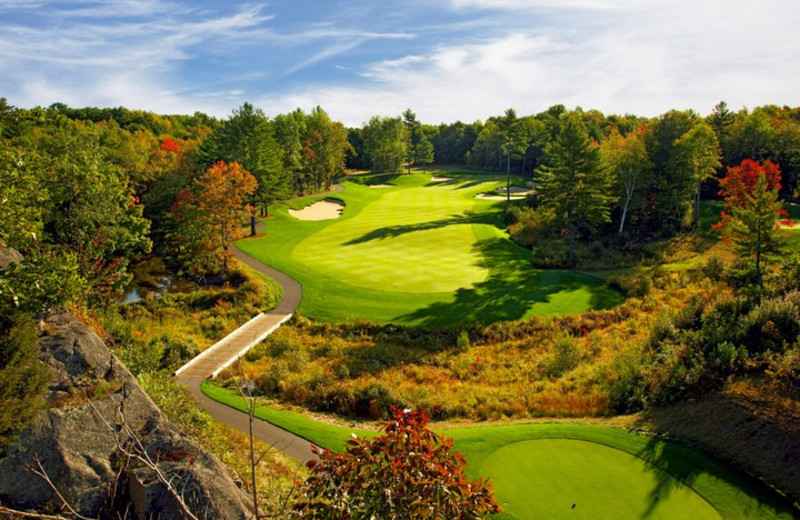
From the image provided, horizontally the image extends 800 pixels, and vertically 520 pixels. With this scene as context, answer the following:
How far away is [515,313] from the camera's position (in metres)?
33.2

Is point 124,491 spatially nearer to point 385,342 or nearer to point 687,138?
point 385,342

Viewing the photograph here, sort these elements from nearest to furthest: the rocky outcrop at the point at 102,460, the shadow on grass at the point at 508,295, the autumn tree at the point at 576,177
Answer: the rocky outcrop at the point at 102,460 → the shadow on grass at the point at 508,295 → the autumn tree at the point at 576,177

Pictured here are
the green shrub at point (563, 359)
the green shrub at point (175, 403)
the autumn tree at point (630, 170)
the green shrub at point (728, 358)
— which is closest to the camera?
the green shrub at point (175, 403)

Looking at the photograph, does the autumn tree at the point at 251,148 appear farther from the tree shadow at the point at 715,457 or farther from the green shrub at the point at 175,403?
the tree shadow at the point at 715,457

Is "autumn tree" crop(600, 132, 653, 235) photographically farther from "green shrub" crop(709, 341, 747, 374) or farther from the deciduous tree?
"green shrub" crop(709, 341, 747, 374)

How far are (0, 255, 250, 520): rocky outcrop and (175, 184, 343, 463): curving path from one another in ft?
4.99

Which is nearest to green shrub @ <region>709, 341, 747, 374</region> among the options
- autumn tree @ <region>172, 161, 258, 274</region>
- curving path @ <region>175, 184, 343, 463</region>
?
curving path @ <region>175, 184, 343, 463</region>

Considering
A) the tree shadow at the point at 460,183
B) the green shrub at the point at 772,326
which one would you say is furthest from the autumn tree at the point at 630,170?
the tree shadow at the point at 460,183

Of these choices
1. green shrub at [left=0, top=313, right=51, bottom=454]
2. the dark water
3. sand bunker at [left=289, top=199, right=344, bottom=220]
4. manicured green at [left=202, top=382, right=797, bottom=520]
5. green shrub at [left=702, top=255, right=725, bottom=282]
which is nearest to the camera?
green shrub at [left=0, top=313, right=51, bottom=454]

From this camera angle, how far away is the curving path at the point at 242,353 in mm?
16656

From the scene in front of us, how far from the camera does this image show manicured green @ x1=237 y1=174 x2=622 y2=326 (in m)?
34.3

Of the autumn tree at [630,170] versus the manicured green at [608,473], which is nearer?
the manicured green at [608,473]

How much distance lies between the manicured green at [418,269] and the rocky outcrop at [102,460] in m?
22.9

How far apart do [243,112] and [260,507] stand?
186 ft
